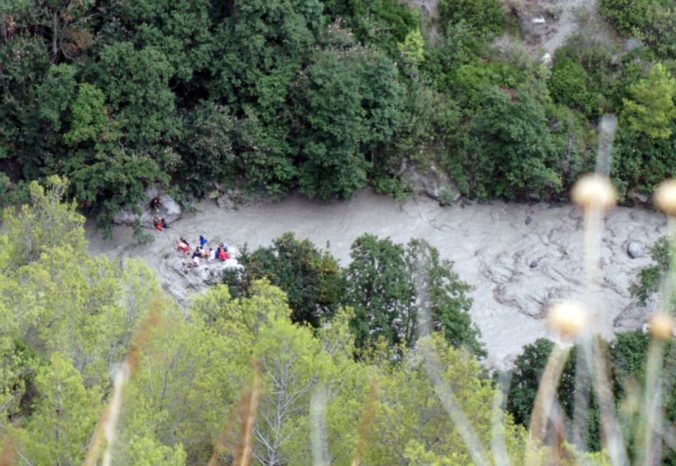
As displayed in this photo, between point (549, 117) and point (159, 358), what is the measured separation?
15725mm

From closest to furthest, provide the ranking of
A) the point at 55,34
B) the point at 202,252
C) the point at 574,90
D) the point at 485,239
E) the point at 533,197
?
1. the point at 202,252
2. the point at 55,34
3. the point at 485,239
4. the point at 533,197
5. the point at 574,90

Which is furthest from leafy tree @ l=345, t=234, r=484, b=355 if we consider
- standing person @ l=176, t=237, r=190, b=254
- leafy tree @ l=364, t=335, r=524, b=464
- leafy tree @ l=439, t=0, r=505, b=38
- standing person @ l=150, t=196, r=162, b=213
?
leafy tree @ l=439, t=0, r=505, b=38

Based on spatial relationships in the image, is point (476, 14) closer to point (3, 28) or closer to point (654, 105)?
point (654, 105)

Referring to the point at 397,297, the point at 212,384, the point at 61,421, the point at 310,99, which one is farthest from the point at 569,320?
the point at 310,99

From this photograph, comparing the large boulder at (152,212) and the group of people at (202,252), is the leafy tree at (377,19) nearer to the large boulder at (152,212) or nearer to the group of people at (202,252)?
the large boulder at (152,212)

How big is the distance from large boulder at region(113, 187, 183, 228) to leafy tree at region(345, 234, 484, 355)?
247 inches

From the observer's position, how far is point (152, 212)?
28797 mm

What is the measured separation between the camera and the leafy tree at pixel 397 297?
2344cm

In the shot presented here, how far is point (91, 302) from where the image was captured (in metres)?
20.1

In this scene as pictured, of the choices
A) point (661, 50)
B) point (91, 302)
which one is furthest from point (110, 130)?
point (661, 50)

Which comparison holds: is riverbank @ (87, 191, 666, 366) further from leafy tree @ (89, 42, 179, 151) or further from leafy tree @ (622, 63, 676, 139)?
leafy tree @ (89, 42, 179, 151)

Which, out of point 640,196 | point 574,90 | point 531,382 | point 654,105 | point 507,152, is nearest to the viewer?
point 531,382

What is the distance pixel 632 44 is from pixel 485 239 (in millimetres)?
6977

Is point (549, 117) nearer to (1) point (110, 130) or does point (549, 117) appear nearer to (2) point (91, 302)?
(1) point (110, 130)
